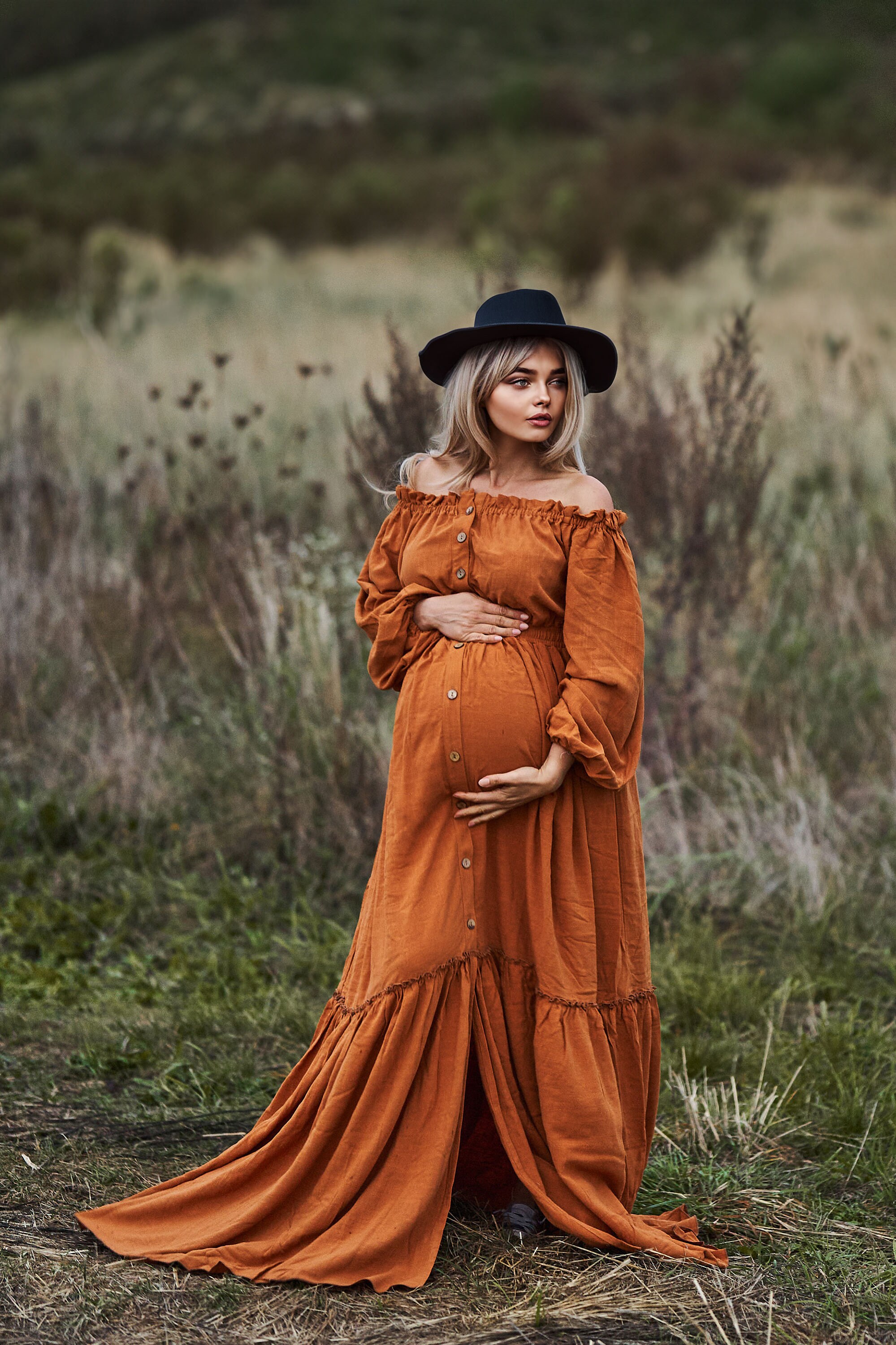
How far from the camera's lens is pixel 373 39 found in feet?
146

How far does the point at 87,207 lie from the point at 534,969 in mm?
19421

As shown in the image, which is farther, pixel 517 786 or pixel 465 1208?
pixel 465 1208

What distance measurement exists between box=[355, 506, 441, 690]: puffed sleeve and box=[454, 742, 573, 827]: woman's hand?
33cm

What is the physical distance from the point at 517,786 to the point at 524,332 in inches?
34.8

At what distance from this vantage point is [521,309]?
2.59 meters

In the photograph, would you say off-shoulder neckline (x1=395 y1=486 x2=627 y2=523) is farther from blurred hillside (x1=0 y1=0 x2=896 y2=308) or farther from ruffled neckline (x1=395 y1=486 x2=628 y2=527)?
blurred hillside (x1=0 y1=0 x2=896 y2=308)

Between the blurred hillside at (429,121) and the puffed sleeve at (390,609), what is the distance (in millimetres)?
2801

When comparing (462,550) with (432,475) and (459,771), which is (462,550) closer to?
(432,475)

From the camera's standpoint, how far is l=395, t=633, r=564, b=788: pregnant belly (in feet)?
8.41

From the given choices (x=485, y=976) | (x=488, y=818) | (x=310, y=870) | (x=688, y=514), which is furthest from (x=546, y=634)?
(x=688, y=514)

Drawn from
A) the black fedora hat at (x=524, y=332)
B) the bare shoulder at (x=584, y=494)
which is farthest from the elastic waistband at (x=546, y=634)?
the black fedora hat at (x=524, y=332)

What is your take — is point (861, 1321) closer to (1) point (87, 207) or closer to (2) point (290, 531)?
(2) point (290, 531)

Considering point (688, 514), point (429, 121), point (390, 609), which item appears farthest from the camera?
point (429, 121)

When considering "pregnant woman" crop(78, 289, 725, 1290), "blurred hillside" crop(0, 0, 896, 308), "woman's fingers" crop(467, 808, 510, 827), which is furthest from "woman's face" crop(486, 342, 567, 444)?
"blurred hillside" crop(0, 0, 896, 308)
